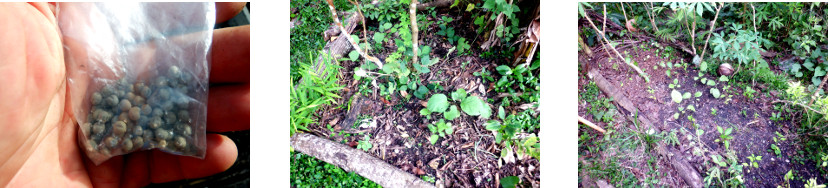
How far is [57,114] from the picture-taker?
3.76 feet

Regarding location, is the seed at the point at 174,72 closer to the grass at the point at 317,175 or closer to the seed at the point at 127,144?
the seed at the point at 127,144

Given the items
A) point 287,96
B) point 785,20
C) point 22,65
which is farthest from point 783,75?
point 22,65

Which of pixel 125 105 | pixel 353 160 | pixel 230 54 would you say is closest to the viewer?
pixel 125 105

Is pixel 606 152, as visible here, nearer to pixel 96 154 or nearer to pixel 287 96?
pixel 287 96

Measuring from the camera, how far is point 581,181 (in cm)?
140

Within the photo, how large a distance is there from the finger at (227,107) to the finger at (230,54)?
4 centimetres

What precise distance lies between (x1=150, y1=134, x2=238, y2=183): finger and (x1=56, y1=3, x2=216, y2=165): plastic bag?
6cm

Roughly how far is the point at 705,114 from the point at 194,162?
157 cm

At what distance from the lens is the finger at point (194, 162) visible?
129cm

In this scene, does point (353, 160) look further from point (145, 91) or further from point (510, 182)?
point (145, 91)

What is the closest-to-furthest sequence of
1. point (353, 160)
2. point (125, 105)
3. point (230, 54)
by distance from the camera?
point (125, 105) → point (230, 54) → point (353, 160)

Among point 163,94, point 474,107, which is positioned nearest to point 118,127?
point 163,94

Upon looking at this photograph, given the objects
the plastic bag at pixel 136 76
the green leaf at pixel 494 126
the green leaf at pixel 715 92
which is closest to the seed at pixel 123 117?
the plastic bag at pixel 136 76

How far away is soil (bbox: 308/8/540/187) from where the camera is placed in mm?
1391
